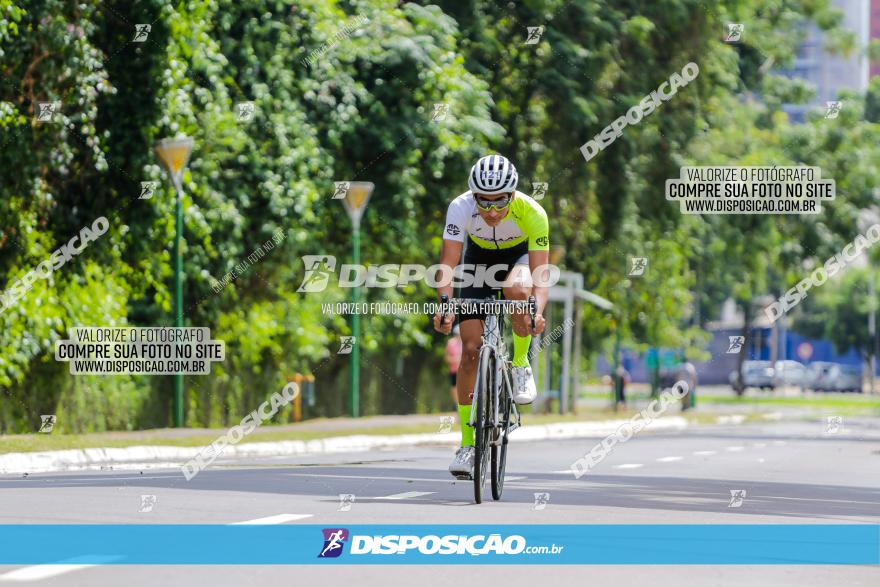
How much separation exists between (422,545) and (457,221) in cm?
331

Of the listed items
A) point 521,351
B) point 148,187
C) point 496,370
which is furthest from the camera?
point 148,187

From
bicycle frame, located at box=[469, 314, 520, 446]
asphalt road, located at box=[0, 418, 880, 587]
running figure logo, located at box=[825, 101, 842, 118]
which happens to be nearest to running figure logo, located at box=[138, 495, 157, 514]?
asphalt road, located at box=[0, 418, 880, 587]

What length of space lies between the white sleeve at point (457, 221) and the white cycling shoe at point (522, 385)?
43.0 inches

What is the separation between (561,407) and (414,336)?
5889mm

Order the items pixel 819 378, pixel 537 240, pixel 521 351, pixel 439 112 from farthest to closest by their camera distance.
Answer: pixel 819 378 < pixel 439 112 < pixel 521 351 < pixel 537 240

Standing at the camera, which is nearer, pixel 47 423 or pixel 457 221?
pixel 457 221

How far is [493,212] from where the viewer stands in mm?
11633

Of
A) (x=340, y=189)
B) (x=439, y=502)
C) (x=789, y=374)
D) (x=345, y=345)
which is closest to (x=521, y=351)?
(x=439, y=502)

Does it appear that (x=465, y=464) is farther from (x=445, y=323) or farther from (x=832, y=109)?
(x=832, y=109)

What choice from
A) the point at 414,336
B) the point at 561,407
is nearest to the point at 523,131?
the point at 414,336

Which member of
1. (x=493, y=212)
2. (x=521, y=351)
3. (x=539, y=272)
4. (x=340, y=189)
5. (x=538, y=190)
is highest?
(x=538, y=190)

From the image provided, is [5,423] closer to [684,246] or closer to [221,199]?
[221,199]

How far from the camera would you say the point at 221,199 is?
26.6 m

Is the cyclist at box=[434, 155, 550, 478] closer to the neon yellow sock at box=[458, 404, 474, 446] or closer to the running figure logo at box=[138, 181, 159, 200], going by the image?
the neon yellow sock at box=[458, 404, 474, 446]
